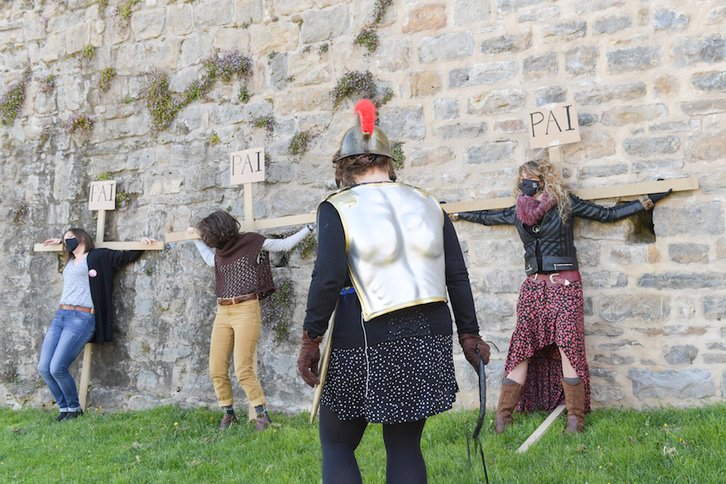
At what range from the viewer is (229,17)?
5754 mm

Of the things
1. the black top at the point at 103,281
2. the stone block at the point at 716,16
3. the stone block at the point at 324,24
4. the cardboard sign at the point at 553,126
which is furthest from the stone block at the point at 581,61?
the black top at the point at 103,281

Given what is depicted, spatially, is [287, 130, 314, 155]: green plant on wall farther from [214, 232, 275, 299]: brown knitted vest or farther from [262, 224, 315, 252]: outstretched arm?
[214, 232, 275, 299]: brown knitted vest

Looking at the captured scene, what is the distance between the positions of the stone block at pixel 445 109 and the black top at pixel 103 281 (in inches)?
128

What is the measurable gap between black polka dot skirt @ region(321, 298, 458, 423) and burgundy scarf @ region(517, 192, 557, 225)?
1.94m

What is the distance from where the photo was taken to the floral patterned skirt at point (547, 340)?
3.82 m

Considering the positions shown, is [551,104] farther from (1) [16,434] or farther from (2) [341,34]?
(1) [16,434]

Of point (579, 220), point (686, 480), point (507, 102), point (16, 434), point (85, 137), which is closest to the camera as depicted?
A: point (686, 480)

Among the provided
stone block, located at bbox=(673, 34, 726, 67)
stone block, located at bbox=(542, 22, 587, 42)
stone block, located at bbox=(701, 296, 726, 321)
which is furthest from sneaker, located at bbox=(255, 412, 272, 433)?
stone block, located at bbox=(673, 34, 726, 67)

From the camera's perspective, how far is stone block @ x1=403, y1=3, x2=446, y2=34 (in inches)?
192

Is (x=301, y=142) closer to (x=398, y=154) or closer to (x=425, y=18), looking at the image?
(x=398, y=154)

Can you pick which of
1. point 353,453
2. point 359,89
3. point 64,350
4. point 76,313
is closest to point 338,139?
point 359,89

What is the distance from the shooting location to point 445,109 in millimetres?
4840

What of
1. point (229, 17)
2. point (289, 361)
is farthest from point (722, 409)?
point (229, 17)

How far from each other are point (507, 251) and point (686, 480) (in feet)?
6.74
